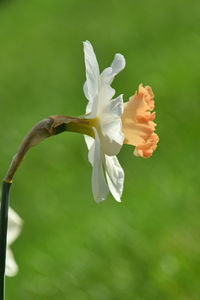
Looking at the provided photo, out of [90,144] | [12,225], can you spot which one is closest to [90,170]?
[12,225]

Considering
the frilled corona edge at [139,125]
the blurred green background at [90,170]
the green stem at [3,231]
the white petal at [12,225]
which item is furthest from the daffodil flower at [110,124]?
the blurred green background at [90,170]

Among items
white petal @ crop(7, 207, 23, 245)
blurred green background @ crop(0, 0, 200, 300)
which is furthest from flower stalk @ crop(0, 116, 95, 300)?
blurred green background @ crop(0, 0, 200, 300)

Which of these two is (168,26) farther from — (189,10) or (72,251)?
(72,251)

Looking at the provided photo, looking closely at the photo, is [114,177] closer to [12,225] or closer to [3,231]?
[3,231]

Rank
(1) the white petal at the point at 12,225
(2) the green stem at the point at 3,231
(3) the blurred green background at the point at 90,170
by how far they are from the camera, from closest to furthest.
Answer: (2) the green stem at the point at 3,231
(1) the white petal at the point at 12,225
(3) the blurred green background at the point at 90,170

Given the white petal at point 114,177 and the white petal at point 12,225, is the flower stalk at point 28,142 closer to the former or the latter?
the white petal at point 114,177

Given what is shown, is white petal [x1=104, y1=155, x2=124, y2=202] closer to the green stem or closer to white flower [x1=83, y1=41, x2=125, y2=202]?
white flower [x1=83, y1=41, x2=125, y2=202]
